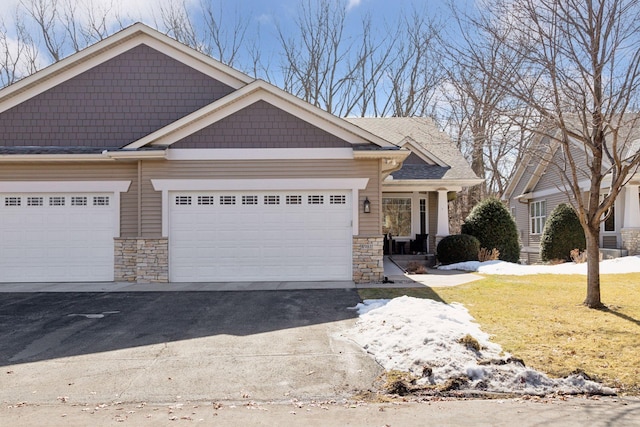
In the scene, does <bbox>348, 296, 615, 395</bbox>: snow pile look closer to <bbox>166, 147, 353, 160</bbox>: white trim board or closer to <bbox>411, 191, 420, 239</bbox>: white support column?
<bbox>166, 147, 353, 160</bbox>: white trim board

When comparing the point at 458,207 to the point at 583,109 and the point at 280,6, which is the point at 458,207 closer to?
the point at 280,6

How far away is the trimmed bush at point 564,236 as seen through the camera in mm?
16312

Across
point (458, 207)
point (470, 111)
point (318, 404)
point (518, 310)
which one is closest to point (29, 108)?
point (470, 111)

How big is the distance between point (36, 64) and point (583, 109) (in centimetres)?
2856

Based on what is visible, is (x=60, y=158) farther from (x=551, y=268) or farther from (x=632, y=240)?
(x=632, y=240)

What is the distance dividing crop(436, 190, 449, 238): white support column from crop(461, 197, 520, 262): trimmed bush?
1152mm

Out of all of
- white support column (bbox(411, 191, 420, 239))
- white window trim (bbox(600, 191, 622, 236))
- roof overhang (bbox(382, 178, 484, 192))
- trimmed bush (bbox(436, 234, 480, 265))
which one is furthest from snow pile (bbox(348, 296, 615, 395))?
white window trim (bbox(600, 191, 622, 236))

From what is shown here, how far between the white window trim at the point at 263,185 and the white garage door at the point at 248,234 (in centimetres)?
17

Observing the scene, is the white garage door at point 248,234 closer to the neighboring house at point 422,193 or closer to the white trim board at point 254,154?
the white trim board at point 254,154

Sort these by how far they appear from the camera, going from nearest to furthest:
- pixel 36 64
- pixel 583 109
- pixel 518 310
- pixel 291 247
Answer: pixel 583 109 < pixel 518 310 < pixel 291 247 < pixel 36 64

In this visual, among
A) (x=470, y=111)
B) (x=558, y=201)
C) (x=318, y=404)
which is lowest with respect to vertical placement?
(x=318, y=404)

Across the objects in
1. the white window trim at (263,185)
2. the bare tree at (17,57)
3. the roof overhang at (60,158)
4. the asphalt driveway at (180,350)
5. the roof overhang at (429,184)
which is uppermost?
the bare tree at (17,57)

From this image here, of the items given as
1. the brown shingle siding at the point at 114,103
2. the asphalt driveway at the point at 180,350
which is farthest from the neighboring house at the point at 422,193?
the asphalt driveway at the point at 180,350

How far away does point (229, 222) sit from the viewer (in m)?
11.3
